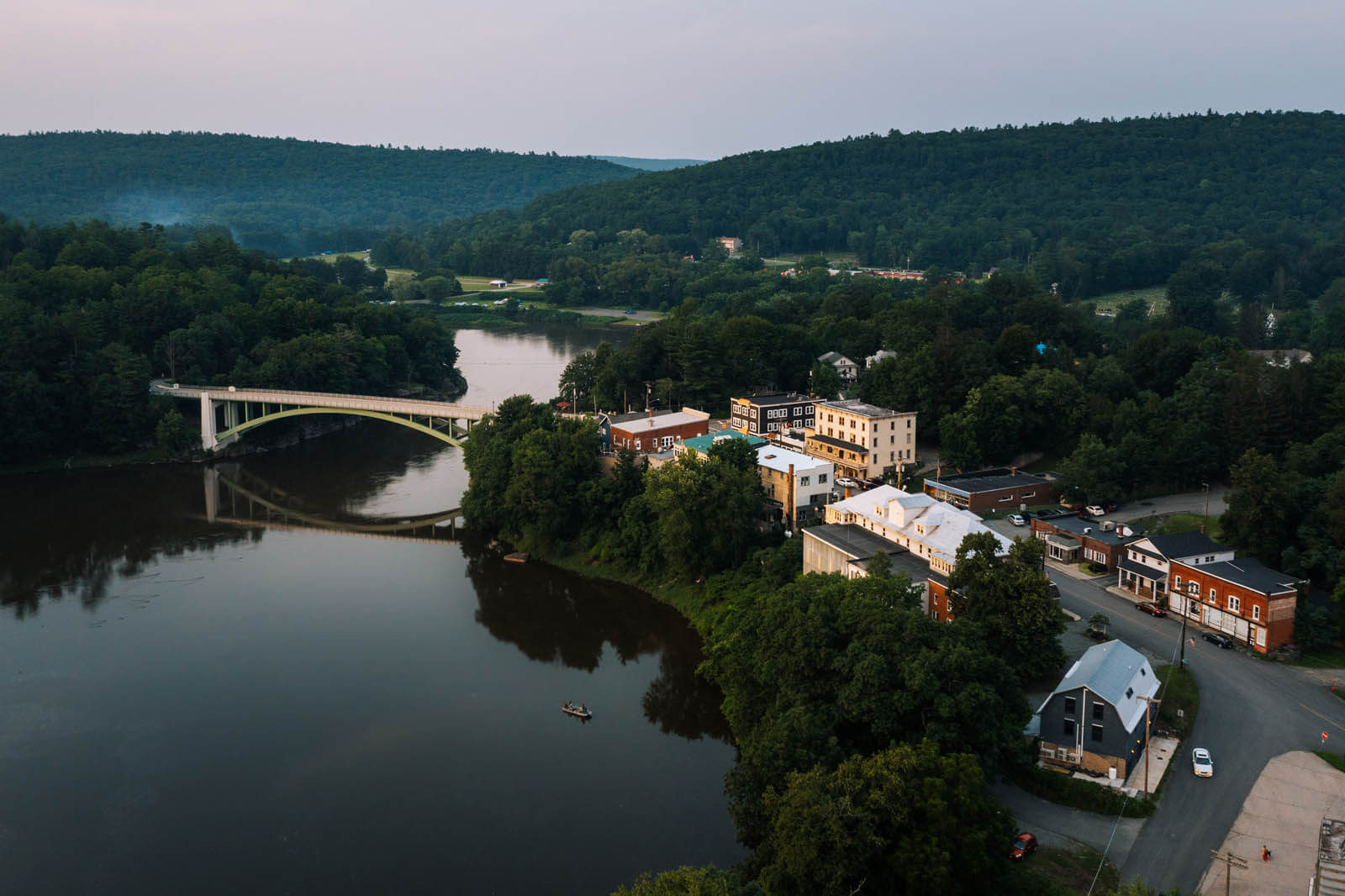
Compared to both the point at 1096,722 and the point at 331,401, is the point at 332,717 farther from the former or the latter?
the point at 331,401

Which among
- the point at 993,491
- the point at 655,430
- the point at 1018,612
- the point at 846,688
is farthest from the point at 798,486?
the point at 846,688

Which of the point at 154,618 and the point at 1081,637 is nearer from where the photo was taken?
the point at 1081,637

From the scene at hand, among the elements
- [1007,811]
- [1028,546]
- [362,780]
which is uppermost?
[1028,546]

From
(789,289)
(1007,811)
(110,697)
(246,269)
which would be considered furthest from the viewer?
(789,289)

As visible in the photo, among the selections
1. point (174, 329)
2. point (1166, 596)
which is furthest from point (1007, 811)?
point (174, 329)

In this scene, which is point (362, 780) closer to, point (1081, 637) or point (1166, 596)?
point (1081, 637)

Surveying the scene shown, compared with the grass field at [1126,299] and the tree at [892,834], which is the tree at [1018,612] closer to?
the tree at [892,834]
